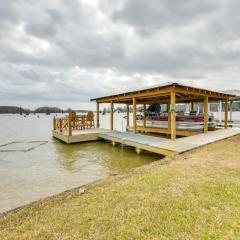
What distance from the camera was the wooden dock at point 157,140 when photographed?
817 cm

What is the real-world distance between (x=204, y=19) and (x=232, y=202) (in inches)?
419

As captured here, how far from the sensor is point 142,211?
10.0 ft

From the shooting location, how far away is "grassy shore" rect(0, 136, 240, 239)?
255 centimetres

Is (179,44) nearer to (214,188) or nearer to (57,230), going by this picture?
(214,188)

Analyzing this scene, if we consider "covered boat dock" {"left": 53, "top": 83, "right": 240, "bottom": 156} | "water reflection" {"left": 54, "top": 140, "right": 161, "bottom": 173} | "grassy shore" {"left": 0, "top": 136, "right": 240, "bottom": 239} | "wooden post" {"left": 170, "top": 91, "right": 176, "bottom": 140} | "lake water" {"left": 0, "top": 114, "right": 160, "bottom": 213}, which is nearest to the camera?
"grassy shore" {"left": 0, "top": 136, "right": 240, "bottom": 239}

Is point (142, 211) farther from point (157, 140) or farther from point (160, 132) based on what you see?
point (160, 132)

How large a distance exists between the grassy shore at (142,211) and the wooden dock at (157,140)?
342 centimetres

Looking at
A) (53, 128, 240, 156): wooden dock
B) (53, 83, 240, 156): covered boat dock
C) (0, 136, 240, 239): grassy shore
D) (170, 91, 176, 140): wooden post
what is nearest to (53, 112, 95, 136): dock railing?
(53, 83, 240, 156): covered boat dock

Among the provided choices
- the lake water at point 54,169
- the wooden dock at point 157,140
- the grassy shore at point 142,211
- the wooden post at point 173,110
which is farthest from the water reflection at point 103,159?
the grassy shore at point 142,211

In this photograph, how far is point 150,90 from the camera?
1117 centimetres

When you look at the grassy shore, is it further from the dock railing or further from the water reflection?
the dock railing

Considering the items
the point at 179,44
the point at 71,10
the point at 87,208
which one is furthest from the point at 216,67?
the point at 87,208

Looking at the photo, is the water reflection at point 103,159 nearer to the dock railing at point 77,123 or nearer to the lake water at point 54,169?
the lake water at point 54,169

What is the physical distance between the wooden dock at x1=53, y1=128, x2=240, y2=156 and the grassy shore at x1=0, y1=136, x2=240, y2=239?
3.42 meters
